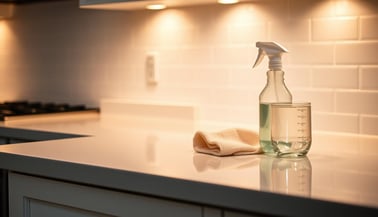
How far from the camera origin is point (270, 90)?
1.74 m

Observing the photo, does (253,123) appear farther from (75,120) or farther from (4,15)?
(4,15)

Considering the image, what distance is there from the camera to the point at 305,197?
1.14m

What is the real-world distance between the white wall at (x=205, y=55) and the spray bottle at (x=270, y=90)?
1.46 feet

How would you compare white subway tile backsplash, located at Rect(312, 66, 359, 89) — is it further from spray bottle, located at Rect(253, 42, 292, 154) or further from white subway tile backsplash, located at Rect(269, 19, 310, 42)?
spray bottle, located at Rect(253, 42, 292, 154)

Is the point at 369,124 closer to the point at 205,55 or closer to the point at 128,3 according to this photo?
the point at 205,55

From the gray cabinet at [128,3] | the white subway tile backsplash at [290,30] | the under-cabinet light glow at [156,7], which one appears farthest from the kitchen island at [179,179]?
the under-cabinet light glow at [156,7]

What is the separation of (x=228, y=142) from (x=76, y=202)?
40cm

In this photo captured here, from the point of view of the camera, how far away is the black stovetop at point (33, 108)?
270cm

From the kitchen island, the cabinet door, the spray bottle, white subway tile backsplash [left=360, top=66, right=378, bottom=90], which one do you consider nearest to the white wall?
white subway tile backsplash [left=360, top=66, right=378, bottom=90]

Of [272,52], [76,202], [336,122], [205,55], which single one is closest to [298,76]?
[336,122]

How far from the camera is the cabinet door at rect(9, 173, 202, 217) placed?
1418 millimetres

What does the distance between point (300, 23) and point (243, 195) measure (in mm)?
1107

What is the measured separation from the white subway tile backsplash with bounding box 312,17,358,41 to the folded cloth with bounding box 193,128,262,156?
51 centimetres

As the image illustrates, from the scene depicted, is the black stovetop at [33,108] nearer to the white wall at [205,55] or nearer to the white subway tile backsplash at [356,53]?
the white wall at [205,55]
